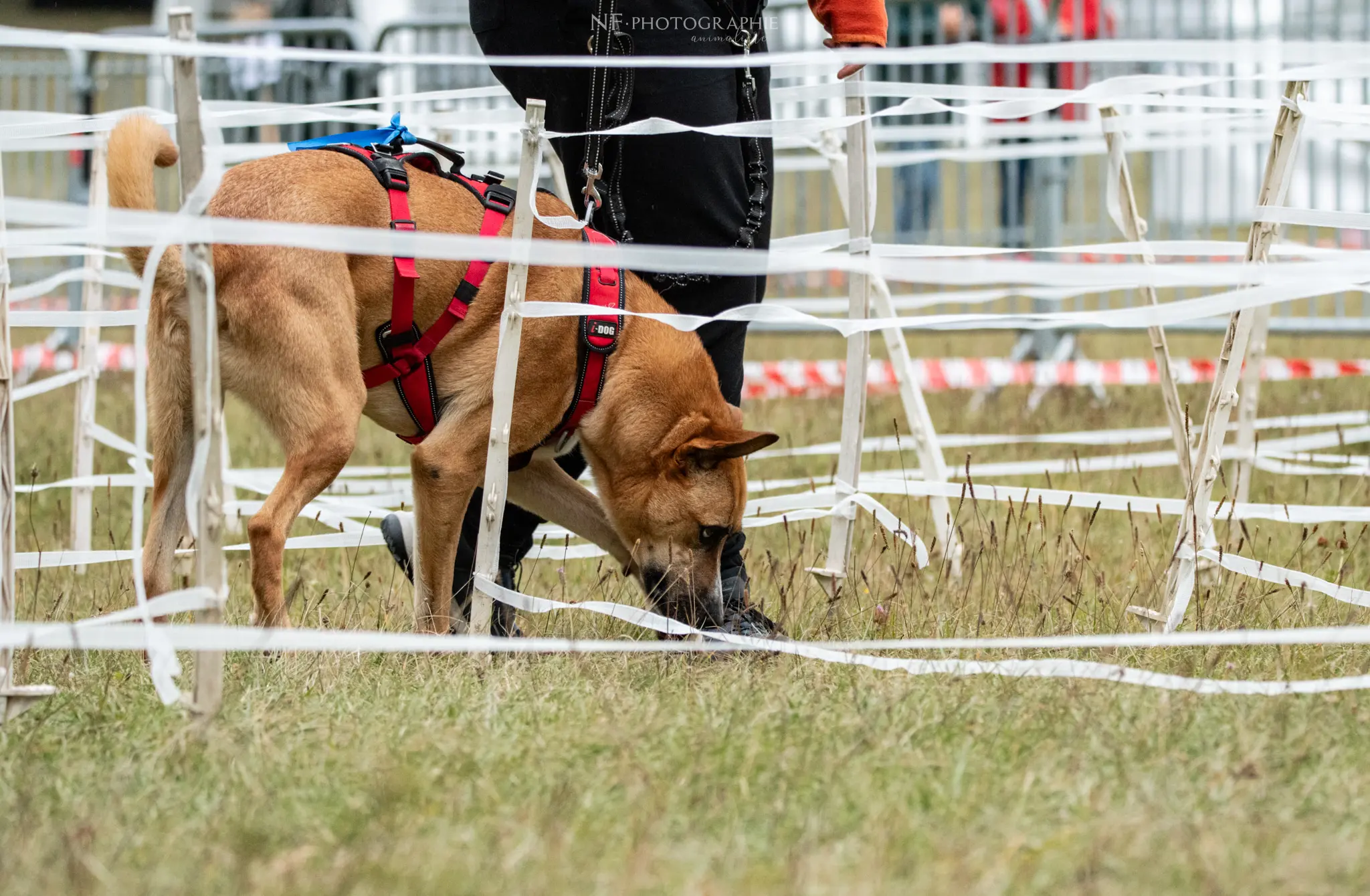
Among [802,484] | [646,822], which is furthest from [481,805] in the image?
[802,484]

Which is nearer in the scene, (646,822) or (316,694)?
(646,822)

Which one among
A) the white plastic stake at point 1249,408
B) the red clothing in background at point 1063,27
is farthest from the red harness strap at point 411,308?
the red clothing in background at point 1063,27

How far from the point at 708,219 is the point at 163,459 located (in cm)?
140

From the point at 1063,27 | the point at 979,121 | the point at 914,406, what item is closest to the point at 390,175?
the point at 914,406

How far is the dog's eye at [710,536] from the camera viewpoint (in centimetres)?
357

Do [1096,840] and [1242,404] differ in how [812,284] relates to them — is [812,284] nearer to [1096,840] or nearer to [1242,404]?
[1242,404]

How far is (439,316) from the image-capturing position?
A: 10.8ft

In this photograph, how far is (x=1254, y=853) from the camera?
1980 millimetres

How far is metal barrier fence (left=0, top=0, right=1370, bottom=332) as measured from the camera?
8273 millimetres

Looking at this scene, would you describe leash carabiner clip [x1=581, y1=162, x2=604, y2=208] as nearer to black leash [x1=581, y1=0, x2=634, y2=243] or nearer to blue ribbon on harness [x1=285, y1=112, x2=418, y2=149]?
black leash [x1=581, y1=0, x2=634, y2=243]

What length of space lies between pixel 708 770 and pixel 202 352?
111cm

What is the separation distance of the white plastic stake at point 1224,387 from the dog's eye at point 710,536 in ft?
3.59

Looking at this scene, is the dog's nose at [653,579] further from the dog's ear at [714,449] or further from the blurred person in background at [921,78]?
the blurred person in background at [921,78]

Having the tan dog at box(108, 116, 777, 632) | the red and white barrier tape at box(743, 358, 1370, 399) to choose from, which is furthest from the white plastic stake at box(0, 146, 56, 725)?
the red and white barrier tape at box(743, 358, 1370, 399)
